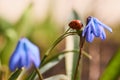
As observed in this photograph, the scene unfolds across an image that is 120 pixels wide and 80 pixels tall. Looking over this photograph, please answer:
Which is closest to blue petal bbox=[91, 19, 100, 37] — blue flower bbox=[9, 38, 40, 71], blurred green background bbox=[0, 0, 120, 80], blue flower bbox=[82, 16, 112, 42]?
blue flower bbox=[82, 16, 112, 42]

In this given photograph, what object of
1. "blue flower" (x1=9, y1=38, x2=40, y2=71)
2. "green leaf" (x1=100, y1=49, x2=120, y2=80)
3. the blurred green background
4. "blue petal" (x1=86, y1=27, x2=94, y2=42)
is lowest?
the blurred green background

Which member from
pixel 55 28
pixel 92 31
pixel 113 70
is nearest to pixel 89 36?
pixel 92 31

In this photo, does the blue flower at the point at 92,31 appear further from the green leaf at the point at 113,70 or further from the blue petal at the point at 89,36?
the green leaf at the point at 113,70

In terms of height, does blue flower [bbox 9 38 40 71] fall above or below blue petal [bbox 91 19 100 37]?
above

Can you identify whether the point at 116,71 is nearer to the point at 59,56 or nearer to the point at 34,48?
the point at 59,56

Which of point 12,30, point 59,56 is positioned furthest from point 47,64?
point 12,30

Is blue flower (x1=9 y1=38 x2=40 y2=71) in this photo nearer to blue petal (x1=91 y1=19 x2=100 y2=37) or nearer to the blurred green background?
blue petal (x1=91 y1=19 x2=100 y2=37)

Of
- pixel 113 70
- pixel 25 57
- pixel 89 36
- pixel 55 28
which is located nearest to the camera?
pixel 25 57

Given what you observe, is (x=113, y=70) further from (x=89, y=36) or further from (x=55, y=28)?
(x=55, y=28)

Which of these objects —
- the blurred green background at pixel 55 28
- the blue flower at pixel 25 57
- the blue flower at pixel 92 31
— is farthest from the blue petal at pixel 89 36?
the blurred green background at pixel 55 28
